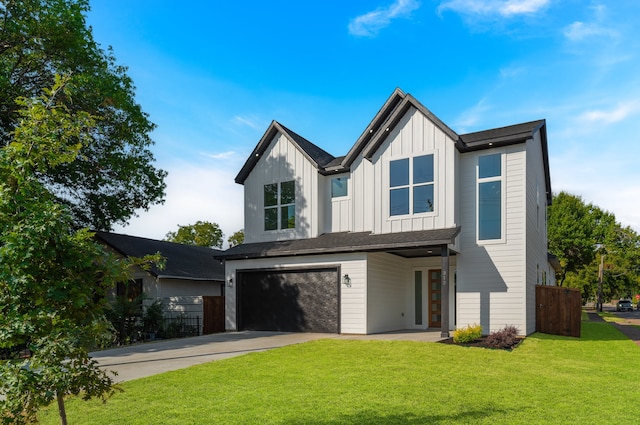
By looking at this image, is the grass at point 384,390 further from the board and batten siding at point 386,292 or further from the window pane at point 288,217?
the window pane at point 288,217

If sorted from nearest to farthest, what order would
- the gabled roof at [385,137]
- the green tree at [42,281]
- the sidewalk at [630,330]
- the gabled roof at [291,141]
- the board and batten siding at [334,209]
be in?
the green tree at [42,281] < the gabled roof at [385,137] < the sidewalk at [630,330] < the board and batten siding at [334,209] < the gabled roof at [291,141]

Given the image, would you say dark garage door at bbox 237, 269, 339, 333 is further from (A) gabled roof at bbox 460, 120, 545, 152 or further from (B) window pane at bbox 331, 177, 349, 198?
(A) gabled roof at bbox 460, 120, 545, 152

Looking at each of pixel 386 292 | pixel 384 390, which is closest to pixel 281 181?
pixel 386 292

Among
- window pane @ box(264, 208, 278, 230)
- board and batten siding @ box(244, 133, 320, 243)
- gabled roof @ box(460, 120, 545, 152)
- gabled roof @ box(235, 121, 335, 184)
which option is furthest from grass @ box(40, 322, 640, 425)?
gabled roof @ box(235, 121, 335, 184)

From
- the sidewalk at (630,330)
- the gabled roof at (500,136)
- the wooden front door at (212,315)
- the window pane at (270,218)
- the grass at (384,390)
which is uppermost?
the gabled roof at (500,136)

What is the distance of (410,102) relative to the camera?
1535cm

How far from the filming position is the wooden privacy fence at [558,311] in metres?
15.0

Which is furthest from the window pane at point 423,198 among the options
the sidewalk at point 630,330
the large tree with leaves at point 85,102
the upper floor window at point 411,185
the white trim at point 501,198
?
the large tree with leaves at point 85,102

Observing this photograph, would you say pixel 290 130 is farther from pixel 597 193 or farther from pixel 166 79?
pixel 597 193

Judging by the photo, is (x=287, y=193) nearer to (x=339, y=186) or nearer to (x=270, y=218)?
(x=270, y=218)

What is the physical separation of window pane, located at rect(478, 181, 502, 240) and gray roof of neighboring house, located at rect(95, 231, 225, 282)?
13.0 metres

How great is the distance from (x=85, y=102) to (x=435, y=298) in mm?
15898

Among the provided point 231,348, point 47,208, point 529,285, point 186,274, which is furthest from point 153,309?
point 47,208

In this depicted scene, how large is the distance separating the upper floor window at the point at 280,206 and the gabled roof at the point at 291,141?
3.98ft
